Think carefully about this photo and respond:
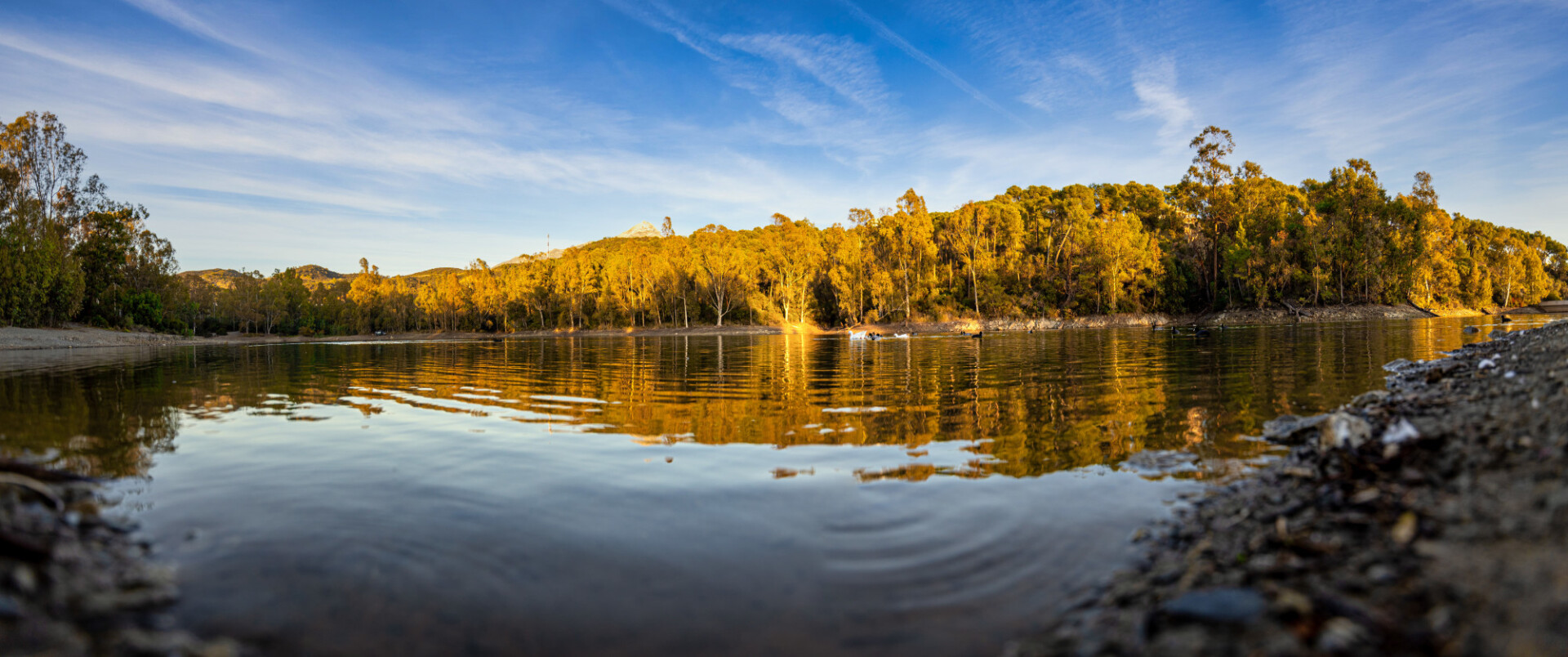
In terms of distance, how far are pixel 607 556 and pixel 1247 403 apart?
14.4 m

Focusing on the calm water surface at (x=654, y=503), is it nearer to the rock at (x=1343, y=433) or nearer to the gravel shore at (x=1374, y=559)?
the gravel shore at (x=1374, y=559)

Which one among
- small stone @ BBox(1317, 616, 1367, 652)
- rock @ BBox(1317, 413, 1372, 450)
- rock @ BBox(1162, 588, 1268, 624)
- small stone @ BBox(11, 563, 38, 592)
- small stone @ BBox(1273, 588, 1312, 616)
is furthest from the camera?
rock @ BBox(1317, 413, 1372, 450)

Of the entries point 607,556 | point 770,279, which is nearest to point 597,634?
point 607,556

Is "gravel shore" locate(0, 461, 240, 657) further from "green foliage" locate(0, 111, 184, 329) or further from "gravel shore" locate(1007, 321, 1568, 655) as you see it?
"green foliage" locate(0, 111, 184, 329)

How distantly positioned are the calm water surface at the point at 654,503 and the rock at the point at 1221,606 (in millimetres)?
933

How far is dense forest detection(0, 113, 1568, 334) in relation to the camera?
3049 inches

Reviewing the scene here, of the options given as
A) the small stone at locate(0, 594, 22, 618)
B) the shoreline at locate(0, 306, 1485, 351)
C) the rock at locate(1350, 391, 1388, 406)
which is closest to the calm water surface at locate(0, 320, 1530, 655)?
the small stone at locate(0, 594, 22, 618)

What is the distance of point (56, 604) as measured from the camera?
444cm

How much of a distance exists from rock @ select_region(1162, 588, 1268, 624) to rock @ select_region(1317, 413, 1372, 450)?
5.02m

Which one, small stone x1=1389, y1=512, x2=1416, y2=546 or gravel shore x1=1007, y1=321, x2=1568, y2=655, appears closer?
gravel shore x1=1007, y1=321, x2=1568, y2=655

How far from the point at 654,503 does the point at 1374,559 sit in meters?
6.46

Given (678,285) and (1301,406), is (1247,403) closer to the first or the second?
(1301,406)

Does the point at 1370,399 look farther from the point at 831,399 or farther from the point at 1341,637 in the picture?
Result: the point at 1341,637

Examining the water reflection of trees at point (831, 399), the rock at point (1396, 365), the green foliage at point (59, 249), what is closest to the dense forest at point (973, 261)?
the green foliage at point (59, 249)
